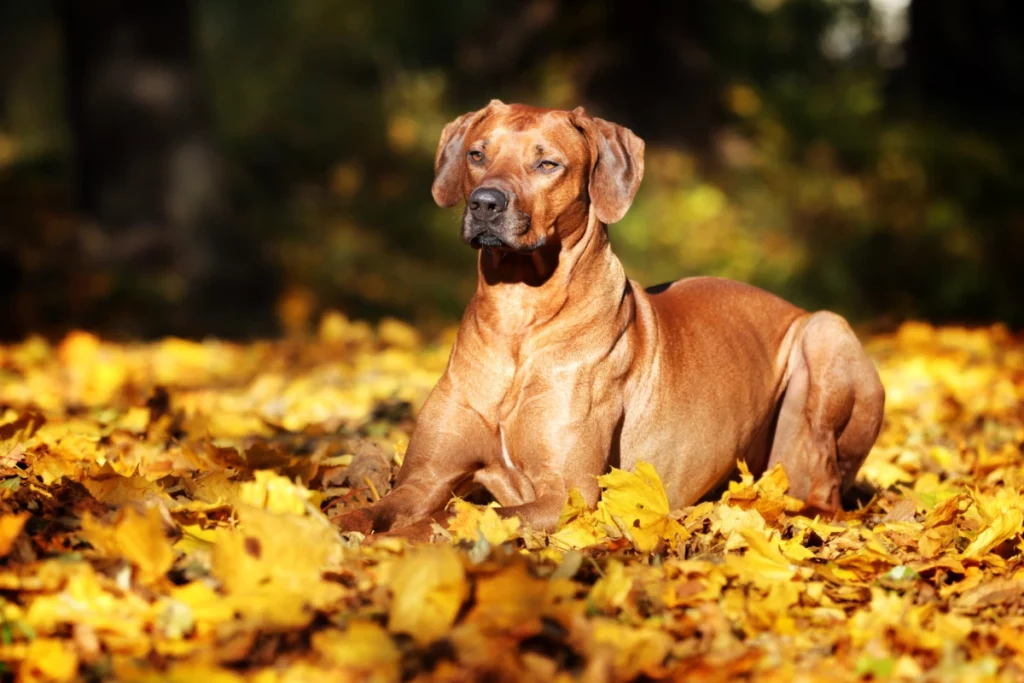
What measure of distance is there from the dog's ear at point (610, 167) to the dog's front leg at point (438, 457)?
90 centimetres

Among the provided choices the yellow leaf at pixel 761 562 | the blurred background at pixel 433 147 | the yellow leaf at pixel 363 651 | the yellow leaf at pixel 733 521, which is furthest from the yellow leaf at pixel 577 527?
the blurred background at pixel 433 147

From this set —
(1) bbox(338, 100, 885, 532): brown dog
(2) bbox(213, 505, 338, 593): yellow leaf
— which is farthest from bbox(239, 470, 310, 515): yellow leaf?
(1) bbox(338, 100, 885, 532): brown dog

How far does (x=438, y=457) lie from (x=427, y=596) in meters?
1.43

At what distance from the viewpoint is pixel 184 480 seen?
13.5 ft

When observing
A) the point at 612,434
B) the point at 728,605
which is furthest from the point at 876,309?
the point at 728,605

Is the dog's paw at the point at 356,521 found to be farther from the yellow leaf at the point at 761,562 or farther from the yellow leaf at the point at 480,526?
the yellow leaf at the point at 761,562

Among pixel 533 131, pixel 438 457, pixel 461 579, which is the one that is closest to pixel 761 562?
pixel 461 579

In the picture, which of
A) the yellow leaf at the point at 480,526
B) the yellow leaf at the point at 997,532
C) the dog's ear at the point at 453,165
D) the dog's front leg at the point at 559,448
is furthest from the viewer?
the dog's ear at the point at 453,165

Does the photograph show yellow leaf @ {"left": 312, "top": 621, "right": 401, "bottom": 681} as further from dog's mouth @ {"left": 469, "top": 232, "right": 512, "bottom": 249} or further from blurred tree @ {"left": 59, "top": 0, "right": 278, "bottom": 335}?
blurred tree @ {"left": 59, "top": 0, "right": 278, "bottom": 335}

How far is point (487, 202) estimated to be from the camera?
14.3ft

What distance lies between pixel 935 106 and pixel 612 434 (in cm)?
1299

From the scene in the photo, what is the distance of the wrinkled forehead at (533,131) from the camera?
457cm

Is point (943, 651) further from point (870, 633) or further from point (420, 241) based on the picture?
point (420, 241)

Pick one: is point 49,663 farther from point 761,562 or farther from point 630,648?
point 761,562
